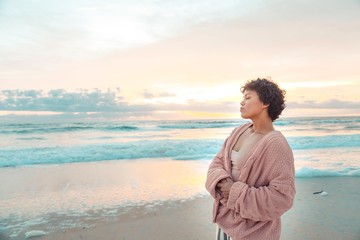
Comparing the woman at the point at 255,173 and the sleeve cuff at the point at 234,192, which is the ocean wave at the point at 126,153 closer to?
the woman at the point at 255,173

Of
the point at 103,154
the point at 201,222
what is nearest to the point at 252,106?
the point at 201,222

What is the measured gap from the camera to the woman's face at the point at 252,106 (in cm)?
171

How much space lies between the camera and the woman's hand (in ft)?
5.46

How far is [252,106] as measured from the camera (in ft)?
5.64

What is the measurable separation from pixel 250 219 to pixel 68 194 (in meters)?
3.99

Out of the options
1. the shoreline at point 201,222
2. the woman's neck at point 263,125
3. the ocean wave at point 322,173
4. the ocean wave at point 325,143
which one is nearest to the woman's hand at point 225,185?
the woman's neck at point 263,125

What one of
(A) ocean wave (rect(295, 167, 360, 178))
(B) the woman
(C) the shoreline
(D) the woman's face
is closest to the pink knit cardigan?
(B) the woman

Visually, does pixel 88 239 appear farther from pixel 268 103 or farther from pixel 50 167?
pixel 50 167

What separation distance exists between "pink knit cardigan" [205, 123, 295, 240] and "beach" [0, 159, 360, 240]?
1977mm

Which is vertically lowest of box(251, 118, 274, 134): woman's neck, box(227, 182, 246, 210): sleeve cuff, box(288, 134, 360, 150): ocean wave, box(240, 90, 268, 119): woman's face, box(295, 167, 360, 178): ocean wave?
box(288, 134, 360, 150): ocean wave

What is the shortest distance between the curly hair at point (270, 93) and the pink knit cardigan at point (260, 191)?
0.15 meters

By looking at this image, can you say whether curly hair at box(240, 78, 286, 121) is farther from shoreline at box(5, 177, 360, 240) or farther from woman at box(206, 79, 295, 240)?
shoreline at box(5, 177, 360, 240)

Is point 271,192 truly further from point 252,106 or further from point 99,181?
point 99,181

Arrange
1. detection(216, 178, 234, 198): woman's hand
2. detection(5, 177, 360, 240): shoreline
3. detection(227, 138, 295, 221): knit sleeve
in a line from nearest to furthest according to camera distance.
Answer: detection(227, 138, 295, 221): knit sleeve
detection(216, 178, 234, 198): woman's hand
detection(5, 177, 360, 240): shoreline
